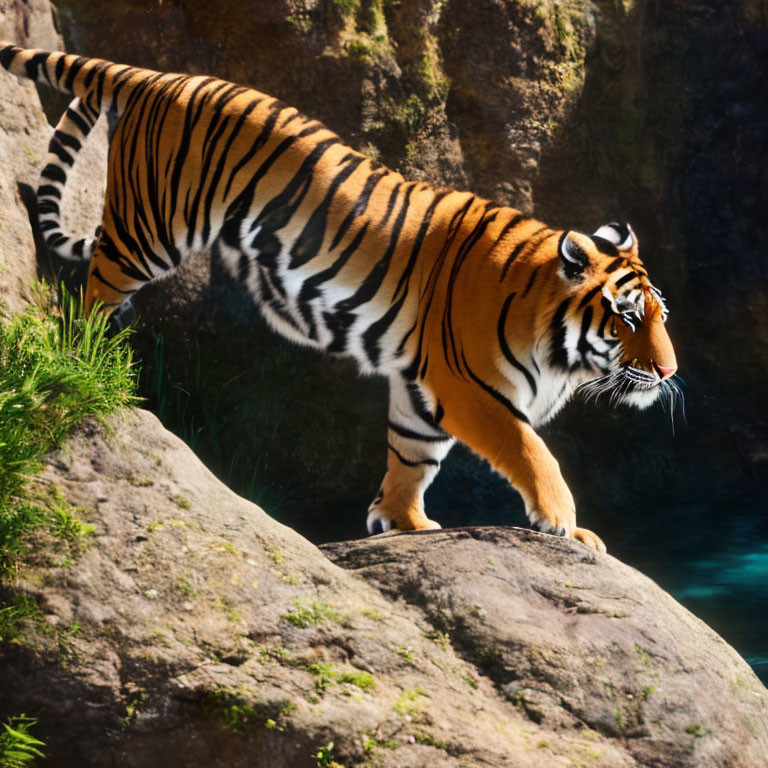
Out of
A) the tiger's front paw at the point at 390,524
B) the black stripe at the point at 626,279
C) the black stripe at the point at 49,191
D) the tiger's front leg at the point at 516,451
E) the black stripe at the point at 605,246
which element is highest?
the black stripe at the point at 605,246

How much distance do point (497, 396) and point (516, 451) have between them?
1.14ft

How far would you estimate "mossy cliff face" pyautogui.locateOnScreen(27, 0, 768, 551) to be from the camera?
7.22m

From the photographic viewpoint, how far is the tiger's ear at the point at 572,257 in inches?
195

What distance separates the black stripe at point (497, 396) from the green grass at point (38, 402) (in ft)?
5.45

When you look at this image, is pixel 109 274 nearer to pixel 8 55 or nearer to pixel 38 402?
pixel 8 55

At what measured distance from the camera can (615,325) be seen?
4922mm

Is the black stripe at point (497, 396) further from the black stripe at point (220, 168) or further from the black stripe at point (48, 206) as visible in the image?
the black stripe at point (48, 206)

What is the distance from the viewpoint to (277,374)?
739 cm

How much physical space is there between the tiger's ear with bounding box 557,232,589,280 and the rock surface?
1.44 m

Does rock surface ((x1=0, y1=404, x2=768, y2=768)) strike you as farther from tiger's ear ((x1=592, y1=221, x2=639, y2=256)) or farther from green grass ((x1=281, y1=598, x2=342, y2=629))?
tiger's ear ((x1=592, y1=221, x2=639, y2=256))

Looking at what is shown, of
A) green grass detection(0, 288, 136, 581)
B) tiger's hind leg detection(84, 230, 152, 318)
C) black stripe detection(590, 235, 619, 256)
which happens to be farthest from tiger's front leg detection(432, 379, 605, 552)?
tiger's hind leg detection(84, 230, 152, 318)

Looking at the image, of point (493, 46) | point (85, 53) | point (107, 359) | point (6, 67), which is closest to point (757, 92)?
point (493, 46)

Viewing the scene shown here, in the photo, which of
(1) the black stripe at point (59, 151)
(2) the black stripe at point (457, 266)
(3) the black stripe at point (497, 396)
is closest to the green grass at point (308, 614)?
(3) the black stripe at point (497, 396)

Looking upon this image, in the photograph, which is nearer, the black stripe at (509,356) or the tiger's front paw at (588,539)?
the tiger's front paw at (588,539)
